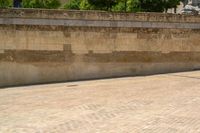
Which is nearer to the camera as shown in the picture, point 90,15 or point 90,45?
point 90,15

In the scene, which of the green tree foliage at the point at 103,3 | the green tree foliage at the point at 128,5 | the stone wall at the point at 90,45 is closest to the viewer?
the stone wall at the point at 90,45

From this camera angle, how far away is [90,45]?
2191cm

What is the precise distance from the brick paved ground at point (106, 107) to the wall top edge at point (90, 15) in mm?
3405

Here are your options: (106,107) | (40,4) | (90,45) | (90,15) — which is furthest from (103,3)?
(106,107)

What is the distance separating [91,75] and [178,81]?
465 cm

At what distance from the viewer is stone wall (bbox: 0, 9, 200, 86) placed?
21203 millimetres

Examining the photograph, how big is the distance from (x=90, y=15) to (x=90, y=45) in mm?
1479

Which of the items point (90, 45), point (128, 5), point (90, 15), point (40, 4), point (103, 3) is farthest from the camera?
point (40, 4)

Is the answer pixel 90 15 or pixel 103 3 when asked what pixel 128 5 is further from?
Result: pixel 90 15

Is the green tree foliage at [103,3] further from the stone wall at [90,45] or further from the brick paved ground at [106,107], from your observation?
the brick paved ground at [106,107]

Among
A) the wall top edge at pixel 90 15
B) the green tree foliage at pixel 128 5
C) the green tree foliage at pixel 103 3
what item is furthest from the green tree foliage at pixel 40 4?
the wall top edge at pixel 90 15

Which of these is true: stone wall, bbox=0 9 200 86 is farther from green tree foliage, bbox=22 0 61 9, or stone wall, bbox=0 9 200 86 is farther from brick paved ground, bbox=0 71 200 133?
green tree foliage, bbox=22 0 61 9

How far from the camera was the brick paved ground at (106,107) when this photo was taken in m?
10.6

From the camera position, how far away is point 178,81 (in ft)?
63.2
